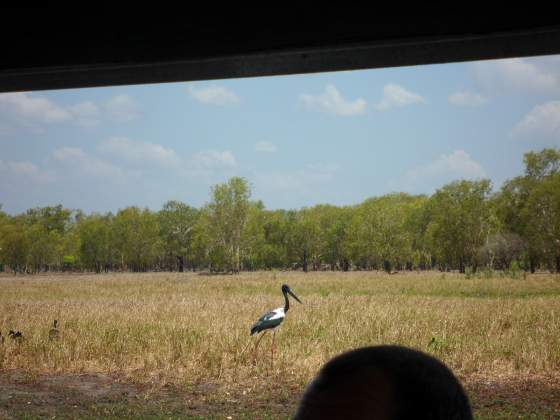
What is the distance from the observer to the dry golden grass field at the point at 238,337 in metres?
3.36

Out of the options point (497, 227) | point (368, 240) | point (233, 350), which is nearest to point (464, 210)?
point (497, 227)

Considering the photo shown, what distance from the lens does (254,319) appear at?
4430 mm

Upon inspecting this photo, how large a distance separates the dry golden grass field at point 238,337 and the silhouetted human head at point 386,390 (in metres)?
3.13

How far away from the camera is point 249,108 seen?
13.6ft

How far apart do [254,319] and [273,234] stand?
0.80 meters

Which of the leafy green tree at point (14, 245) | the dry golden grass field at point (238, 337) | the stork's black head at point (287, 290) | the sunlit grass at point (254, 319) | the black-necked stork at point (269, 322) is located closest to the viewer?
the dry golden grass field at point (238, 337)

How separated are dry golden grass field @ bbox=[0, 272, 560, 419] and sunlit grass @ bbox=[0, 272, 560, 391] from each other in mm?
12

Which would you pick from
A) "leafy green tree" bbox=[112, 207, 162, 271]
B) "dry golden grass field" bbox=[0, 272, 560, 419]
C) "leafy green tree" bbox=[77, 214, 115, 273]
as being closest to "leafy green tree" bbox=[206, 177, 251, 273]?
"dry golden grass field" bbox=[0, 272, 560, 419]

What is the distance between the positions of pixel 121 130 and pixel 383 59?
3.23 m

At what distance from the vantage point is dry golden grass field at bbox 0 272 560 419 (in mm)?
3355

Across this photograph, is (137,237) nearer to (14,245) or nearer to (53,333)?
(14,245)

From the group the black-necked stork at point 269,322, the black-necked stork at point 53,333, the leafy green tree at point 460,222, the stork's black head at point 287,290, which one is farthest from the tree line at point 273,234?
the black-necked stork at point 53,333

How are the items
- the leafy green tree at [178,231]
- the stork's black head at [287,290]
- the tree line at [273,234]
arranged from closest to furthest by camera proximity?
the stork's black head at [287,290] < the tree line at [273,234] < the leafy green tree at [178,231]

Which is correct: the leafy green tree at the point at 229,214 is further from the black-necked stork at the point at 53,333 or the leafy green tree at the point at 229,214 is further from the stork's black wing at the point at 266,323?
the black-necked stork at the point at 53,333
